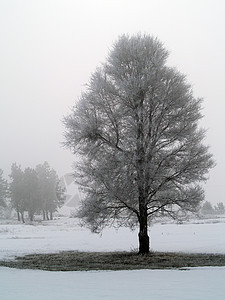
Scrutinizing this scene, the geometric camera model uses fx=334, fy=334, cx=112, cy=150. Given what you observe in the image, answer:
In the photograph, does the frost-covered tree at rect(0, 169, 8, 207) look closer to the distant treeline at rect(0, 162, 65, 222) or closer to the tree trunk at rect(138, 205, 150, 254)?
the distant treeline at rect(0, 162, 65, 222)

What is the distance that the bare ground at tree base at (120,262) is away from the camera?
13597 millimetres

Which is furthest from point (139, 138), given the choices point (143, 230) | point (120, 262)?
point (120, 262)

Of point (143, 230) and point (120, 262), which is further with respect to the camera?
point (143, 230)

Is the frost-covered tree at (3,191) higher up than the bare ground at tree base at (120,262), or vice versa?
the frost-covered tree at (3,191)

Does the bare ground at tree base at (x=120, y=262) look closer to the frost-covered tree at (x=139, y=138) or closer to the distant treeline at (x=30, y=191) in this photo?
the frost-covered tree at (x=139, y=138)

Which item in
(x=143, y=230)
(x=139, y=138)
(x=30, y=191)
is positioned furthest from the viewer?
(x=30, y=191)

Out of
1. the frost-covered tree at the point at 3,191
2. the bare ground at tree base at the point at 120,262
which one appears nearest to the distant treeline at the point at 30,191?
the frost-covered tree at the point at 3,191

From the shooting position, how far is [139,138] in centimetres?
1628

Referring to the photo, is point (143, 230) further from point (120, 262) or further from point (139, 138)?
point (139, 138)

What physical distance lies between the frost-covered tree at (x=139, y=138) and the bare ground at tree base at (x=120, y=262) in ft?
4.96

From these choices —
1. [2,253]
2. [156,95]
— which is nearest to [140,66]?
[156,95]

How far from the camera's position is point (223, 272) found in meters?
10.5

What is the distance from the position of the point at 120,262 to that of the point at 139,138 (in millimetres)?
5865

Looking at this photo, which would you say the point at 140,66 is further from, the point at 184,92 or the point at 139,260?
the point at 139,260
